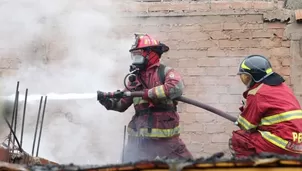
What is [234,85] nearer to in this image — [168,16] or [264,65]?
[168,16]

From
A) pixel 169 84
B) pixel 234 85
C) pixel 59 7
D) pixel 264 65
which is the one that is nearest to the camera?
pixel 264 65

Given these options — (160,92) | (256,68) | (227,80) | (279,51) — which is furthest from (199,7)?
(256,68)

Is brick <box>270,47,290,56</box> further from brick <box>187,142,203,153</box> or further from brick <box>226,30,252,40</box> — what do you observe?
brick <box>187,142,203,153</box>

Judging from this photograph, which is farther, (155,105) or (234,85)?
(234,85)

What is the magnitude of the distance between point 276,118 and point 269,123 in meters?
0.07

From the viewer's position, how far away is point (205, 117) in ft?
28.0

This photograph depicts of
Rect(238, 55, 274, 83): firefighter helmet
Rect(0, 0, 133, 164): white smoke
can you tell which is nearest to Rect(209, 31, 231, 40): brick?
Rect(0, 0, 133, 164): white smoke

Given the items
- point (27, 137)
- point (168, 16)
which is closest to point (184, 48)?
point (168, 16)

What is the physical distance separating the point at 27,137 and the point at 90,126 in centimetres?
93

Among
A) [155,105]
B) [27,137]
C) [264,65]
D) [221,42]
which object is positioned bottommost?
[27,137]

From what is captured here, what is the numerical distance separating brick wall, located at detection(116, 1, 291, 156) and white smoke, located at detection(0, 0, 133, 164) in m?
0.60

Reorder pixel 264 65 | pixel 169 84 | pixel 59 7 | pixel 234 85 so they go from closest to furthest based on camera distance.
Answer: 1. pixel 264 65
2. pixel 169 84
3. pixel 234 85
4. pixel 59 7

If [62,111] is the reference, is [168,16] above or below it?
above

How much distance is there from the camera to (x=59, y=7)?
9.20 meters
